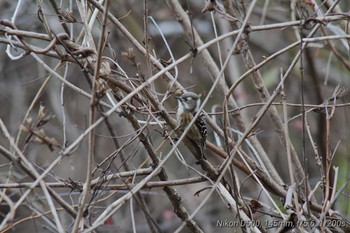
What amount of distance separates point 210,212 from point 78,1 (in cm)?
435

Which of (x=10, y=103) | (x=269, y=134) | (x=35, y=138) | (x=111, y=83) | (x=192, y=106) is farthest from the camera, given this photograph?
(x=10, y=103)

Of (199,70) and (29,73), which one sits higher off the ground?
(29,73)

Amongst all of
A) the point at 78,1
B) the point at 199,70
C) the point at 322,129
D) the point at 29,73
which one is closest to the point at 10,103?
the point at 29,73

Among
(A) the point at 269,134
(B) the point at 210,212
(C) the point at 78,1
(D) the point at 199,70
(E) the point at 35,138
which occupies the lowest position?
(B) the point at 210,212

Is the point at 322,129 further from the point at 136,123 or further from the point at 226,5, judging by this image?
the point at 136,123

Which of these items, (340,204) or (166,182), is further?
(340,204)

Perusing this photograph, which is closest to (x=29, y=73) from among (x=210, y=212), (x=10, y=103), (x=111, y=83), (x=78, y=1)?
(x=10, y=103)

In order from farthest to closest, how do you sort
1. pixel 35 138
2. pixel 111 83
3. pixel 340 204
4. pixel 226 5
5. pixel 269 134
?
pixel 269 134 < pixel 340 204 < pixel 226 5 < pixel 111 83 < pixel 35 138

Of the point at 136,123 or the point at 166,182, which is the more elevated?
the point at 136,123

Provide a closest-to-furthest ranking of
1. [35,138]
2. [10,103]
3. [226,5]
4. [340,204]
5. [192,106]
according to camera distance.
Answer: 1. [35,138]
2. [192,106]
3. [226,5]
4. [340,204]
5. [10,103]

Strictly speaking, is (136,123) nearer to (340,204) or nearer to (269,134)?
(340,204)

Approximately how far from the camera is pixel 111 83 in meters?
2.70

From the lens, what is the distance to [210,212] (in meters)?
7.02

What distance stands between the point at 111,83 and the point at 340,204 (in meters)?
3.13
